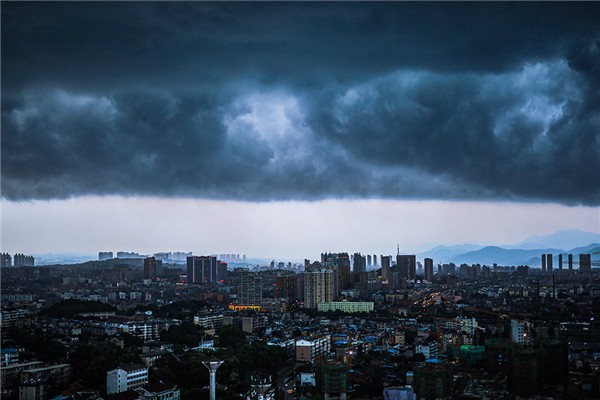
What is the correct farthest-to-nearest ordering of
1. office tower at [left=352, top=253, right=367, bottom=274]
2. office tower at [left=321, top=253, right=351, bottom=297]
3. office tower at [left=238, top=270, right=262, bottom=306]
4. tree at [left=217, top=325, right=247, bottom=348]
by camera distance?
office tower at [left=352, top=253, right=367, bottom=274] → office tower at [left=321, top=253, right=351, bottom=297] → office tower at [left=238, top=270, right=262, bottom=306] → tree at [left=217, top=325, right=247, bottom=348]

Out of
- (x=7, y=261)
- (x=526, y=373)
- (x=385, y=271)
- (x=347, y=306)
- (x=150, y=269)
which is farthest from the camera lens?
(x=150, y=269)

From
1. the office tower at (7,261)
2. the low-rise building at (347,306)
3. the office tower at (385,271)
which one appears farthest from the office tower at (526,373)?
the office tower at (385,271)

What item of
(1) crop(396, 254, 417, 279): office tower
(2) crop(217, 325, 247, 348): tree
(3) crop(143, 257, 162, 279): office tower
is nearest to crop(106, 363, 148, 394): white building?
(2) crop(217, 325, 247, 348): tree

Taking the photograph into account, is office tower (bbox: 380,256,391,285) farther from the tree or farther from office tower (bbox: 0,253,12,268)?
the tree

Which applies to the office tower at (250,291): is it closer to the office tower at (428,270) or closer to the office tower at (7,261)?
the office tower at (7,261)

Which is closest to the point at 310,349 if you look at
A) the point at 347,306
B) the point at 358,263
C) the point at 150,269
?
the point at 347,306

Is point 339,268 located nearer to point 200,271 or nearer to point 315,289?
point 315,289

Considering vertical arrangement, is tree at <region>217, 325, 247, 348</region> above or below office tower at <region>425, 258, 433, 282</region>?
below
